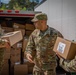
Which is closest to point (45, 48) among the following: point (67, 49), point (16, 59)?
point (67, 49)

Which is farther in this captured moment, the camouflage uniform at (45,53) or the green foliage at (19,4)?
the green foliage at (19,4)

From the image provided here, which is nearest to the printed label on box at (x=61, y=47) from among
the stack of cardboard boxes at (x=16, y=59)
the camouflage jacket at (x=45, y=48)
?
the camouflage jacket at (x=45, y=48)

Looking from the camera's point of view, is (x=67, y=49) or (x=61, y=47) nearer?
(x=67, y=49)

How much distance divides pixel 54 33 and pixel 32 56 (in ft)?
1.72

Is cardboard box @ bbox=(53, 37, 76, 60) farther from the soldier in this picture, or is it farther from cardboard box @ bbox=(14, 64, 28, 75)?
cardboard box @ bbox=(14, 64, 28, 75)

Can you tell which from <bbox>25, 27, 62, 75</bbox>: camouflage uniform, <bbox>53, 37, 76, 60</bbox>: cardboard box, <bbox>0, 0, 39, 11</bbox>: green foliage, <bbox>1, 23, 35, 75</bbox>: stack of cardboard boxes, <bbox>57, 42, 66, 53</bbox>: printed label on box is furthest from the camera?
<bbox>0, 0, 39, 11</bbox>: green foliage

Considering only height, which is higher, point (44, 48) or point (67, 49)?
point (67, 49)

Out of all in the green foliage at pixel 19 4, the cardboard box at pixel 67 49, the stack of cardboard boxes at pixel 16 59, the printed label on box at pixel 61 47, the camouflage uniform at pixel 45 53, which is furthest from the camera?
the green foliage at pixel 19 4

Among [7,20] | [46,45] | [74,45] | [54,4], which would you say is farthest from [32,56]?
[7,20]

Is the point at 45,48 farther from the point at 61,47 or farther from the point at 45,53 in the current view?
the point at 61,47

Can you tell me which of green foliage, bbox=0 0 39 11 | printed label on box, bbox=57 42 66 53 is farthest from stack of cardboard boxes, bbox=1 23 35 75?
green foliage, bbox=0 0 39 11

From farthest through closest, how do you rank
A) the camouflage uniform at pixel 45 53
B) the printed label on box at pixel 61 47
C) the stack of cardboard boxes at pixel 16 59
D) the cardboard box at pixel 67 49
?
the stack of cardboard boxes at pixel 16 59, the camouflage uniform at pixel 45 53, the printed label on box at pixel 61 47, the cardboard box at pixel 67 49

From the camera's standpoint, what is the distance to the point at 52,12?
5.50 meters

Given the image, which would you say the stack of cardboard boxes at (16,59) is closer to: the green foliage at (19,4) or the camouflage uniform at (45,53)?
the camouflage uniform at (45,53)
